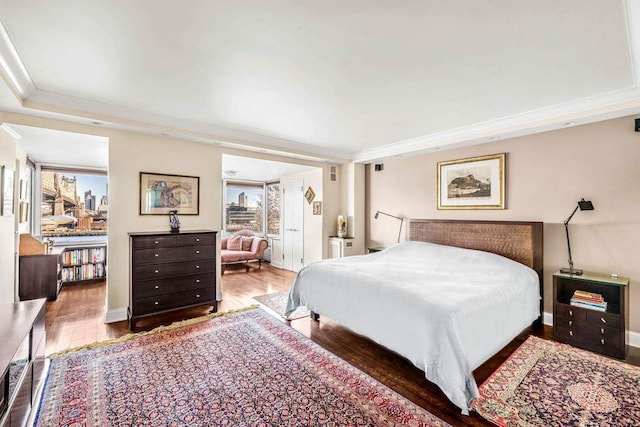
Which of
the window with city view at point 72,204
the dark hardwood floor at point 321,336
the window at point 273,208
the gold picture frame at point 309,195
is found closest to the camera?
the dark hardwood floor at point 321,336

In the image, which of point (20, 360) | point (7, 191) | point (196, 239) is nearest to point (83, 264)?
point (7, 191)

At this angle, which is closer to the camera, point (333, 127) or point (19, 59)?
point (19, 59)

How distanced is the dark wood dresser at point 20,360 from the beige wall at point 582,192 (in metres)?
4.64

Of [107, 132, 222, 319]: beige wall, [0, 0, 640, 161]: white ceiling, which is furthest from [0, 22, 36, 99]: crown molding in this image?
[107, 132, 222, 319]: beige wall

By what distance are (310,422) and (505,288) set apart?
6.58ft

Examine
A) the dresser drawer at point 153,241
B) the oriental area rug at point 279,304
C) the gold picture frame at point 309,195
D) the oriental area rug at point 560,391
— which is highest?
the gold picture frame at point 309,195

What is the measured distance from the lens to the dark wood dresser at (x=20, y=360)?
4.80ft

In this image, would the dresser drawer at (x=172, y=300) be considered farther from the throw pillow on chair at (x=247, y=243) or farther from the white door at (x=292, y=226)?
the throw pillow on chair at (x=247, y=243)

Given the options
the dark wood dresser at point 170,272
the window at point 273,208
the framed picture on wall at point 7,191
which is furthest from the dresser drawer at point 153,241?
the window at point 273,208

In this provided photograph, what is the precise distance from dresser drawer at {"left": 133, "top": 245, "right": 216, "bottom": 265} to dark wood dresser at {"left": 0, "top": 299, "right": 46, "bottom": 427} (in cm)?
106

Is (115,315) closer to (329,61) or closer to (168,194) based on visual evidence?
(168,194)

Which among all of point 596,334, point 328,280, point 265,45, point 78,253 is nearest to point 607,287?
point 596,334

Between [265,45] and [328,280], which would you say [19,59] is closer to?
[265,45]

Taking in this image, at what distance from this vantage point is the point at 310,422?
1844 millimetres
